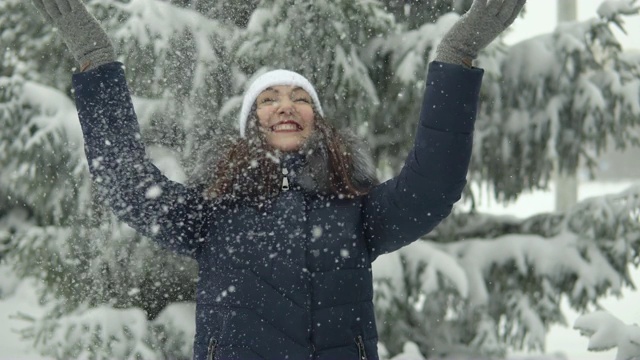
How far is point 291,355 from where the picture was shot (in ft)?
6.16

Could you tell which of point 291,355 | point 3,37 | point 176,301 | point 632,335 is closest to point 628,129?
point 632,335

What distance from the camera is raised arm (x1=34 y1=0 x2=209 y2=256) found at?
75.1 inches

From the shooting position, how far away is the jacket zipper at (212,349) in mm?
1908

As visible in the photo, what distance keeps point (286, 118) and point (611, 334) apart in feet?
4.31

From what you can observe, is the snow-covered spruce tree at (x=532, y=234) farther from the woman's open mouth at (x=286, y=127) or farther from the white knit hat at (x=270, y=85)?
the woman's open mouth at (x=286, y=127)

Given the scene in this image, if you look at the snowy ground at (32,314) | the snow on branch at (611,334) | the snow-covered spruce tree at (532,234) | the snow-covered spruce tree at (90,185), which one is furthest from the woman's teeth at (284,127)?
the snowy ground at (32,314)

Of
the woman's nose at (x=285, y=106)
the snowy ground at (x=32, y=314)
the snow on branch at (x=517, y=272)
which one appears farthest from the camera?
the snowy ground at (x=32, y=314)

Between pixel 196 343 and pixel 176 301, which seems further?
pixel 176 301

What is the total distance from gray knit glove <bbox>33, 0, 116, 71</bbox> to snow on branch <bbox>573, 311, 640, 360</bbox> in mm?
1794

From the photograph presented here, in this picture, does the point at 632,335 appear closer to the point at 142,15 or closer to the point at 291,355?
the point at 291,355

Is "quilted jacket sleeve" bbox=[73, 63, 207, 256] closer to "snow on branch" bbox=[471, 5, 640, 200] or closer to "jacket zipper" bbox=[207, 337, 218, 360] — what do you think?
"jacket zipper" bbox=[207, 337, 218, 360]

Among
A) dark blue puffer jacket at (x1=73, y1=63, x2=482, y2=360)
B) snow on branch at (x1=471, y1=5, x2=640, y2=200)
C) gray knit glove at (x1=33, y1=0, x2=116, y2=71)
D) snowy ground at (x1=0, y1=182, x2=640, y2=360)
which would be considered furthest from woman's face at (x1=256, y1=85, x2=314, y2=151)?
snowy ground at (x1=0, y1=182, x2=640, y2=360)

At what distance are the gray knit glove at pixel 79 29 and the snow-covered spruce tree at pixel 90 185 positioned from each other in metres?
1.74

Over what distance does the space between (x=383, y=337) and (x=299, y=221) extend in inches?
108
